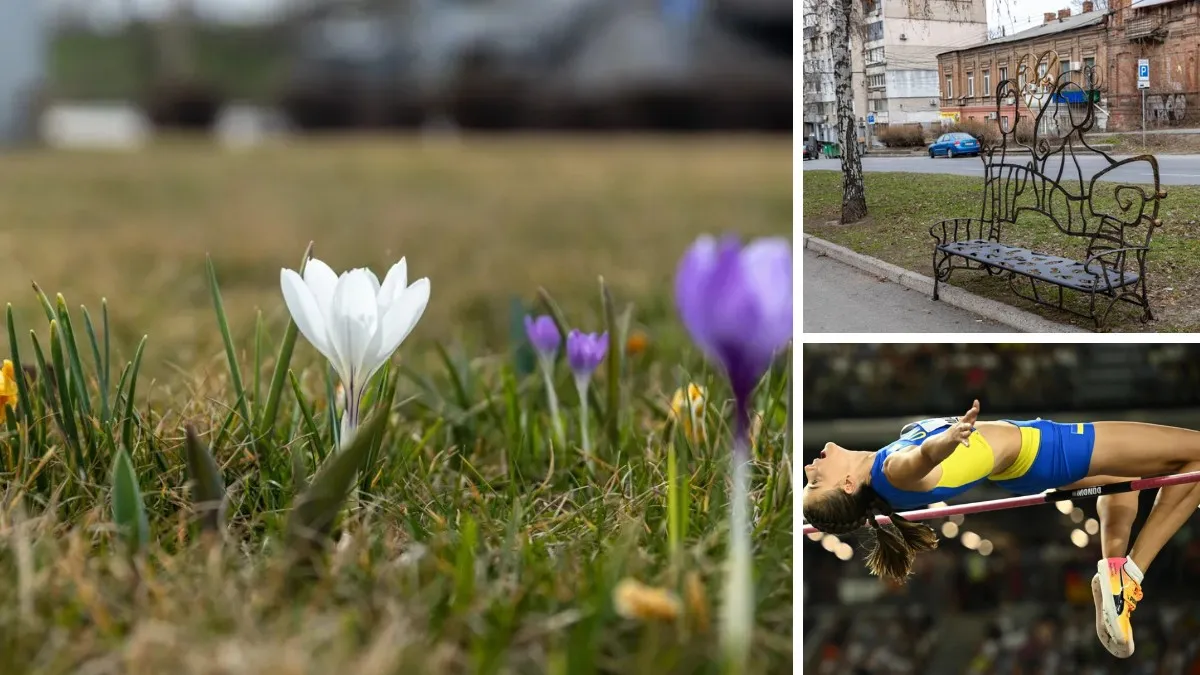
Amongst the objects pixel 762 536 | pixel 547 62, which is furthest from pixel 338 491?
pixel 547 62

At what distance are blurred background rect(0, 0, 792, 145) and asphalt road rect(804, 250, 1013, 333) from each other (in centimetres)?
1033

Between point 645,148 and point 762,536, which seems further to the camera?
point 645,148

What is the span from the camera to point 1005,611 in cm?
116

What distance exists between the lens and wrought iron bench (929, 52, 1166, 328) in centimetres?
94

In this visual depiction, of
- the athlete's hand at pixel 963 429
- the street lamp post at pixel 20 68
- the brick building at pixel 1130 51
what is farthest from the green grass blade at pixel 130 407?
the street lamp post at pixel 20 68

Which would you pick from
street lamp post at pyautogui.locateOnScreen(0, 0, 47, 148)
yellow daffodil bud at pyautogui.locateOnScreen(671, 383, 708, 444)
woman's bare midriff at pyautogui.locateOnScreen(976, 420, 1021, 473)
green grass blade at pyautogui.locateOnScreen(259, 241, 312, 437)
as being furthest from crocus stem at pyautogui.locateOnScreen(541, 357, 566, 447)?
street lamp post at pyautogui.locateOnScreen(0, 0, 47, 148)

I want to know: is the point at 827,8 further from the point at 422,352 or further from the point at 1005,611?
the point at 422,352

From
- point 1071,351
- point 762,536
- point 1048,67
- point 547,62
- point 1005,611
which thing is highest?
point 547,62

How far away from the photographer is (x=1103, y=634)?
0.97m

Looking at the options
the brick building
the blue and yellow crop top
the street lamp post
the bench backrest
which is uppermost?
the street lamp post

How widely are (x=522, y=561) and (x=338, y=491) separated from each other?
17 centimetres

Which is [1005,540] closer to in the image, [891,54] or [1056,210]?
[1056,210]

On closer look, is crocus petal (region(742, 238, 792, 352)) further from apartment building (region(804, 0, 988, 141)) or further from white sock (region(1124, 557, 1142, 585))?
white sock (region(1124, 557, 1142, 585))

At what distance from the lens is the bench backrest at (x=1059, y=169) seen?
95cm
